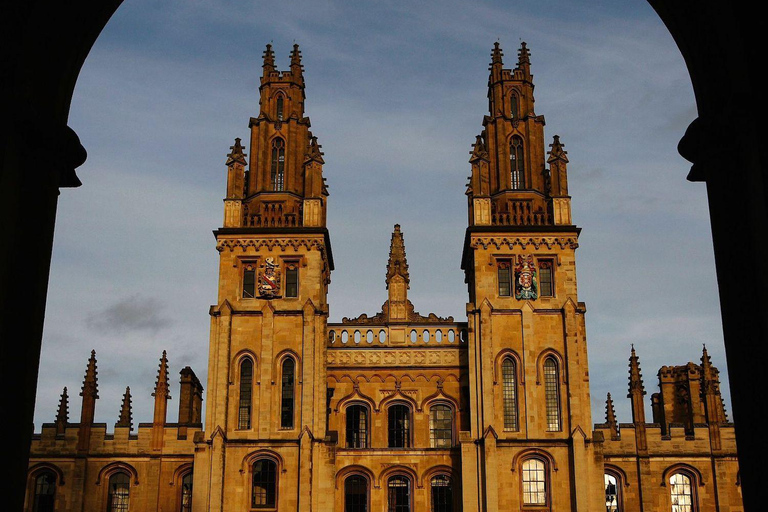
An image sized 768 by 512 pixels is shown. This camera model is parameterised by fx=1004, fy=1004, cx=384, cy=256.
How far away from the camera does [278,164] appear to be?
48781 millimetres

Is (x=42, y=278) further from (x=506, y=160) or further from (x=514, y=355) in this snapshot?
(x=506, y=160)

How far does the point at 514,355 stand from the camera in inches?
1746

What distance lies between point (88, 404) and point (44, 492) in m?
4.38

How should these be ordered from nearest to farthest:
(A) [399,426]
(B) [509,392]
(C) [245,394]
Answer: (B) [509,392] → (C) [245,394] → (A) [399,426]

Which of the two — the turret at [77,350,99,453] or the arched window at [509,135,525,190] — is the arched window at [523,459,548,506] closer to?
the arched window at [509,135,525,190]

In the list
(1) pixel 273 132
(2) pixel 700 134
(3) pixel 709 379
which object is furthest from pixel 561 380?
(2) pixel 700 134

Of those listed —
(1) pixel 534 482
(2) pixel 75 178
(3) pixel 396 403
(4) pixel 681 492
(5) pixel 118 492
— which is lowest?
(4) pixel 681 492

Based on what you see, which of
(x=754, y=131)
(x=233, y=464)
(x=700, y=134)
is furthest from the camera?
(x=233, y=464)

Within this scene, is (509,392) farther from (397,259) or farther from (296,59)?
(296,59)

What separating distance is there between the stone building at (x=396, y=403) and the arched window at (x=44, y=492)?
9 cm

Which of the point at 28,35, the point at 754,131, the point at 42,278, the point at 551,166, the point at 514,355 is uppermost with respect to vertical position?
the point at 551,166

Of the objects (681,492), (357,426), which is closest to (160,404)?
(357,426)

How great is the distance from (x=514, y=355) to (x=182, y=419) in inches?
656

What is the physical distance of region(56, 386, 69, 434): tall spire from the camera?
46594mm
